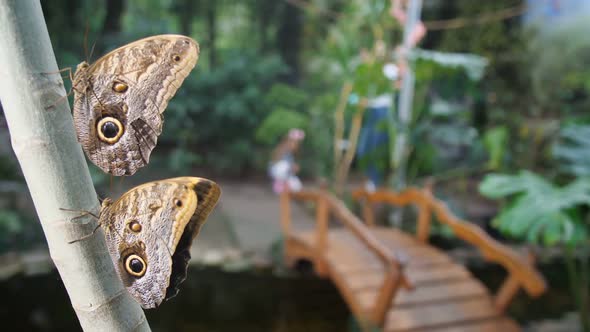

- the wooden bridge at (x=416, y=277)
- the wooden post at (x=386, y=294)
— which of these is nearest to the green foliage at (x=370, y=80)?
the wooden bridge at (x=416, y=277)

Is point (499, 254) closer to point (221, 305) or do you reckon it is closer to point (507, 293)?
point (507, 293)

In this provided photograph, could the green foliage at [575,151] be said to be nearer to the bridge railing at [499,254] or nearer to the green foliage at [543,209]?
the green foliage at [543,209]

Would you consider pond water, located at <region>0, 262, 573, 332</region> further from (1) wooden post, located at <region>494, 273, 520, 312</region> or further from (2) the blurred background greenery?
(1) wooden post, located at <region>494, 273, 520, 312</region>

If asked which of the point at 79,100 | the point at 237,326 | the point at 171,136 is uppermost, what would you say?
the point at 79,100

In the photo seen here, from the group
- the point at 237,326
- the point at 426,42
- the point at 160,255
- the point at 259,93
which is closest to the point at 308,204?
the point at 259,93

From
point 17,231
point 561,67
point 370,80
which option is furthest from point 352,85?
point 561,67

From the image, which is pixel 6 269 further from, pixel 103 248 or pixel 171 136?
pixel 103 248
